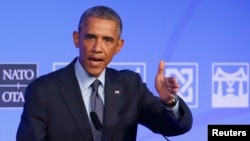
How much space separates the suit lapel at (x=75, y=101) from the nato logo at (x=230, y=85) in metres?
1.05

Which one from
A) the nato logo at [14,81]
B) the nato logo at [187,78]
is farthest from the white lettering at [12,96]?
the nato logo at [187,78]

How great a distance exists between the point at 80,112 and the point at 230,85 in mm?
1172

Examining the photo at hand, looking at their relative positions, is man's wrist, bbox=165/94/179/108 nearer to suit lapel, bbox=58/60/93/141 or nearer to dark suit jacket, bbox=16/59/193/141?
dark suit jacket, bbox=16/59/193/141

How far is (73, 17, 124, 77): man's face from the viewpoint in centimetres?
140

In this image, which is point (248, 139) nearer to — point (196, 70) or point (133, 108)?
point (133, 108)

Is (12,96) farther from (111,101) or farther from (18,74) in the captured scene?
(111,101)

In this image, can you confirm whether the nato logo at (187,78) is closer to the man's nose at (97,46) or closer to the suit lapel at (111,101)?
the suit lapel at (111,101)

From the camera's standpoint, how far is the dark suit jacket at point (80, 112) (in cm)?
140

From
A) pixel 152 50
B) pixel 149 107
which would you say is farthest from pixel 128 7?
pixel 149 107

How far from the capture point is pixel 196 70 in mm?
2371

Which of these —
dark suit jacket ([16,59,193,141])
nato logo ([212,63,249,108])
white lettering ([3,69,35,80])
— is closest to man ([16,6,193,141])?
dark suit jacket ([16,59,193,141])

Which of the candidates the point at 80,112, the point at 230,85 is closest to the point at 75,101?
the point at 80,112

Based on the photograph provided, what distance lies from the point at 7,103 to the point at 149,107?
967 millimetres

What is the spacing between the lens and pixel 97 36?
4.62 feet
